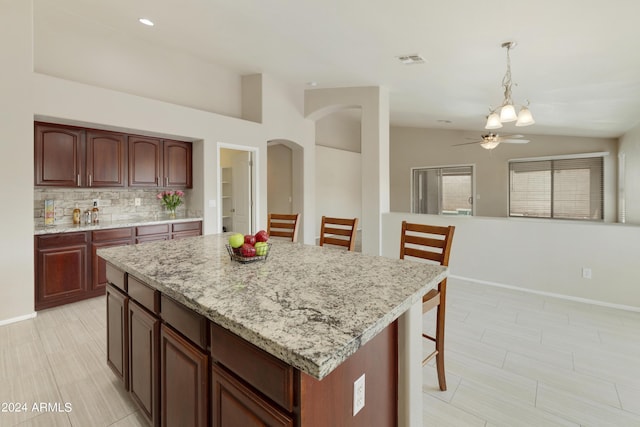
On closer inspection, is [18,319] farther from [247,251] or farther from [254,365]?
[254,365]

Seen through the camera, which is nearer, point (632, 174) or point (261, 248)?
point (261, 248)

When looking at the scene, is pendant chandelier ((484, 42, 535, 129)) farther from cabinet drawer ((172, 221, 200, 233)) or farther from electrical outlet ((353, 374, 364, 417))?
cabinet drawer ((172, 221, 200, 233))

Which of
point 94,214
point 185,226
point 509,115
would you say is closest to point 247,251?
point 509,115

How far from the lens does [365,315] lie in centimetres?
96

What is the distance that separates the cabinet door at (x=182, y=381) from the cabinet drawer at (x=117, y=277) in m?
0.54

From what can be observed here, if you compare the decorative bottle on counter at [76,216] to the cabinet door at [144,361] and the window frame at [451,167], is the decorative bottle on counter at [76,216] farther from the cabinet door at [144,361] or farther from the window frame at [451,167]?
the window frame at [451,167]

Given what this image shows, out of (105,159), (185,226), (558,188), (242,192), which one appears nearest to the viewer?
(105,159)

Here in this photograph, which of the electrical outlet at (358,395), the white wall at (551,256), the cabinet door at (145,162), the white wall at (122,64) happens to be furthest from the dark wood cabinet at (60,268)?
the white wall at (551,256)

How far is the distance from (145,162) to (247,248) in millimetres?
3467

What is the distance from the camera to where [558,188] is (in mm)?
6875

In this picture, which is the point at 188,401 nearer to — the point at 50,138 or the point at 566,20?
the point at 50,138

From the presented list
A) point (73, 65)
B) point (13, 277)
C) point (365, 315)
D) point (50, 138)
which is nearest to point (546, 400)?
point (365, 315)

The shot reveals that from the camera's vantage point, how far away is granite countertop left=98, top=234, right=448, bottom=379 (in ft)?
2.63

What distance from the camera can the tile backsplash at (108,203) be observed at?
369 centimetres
